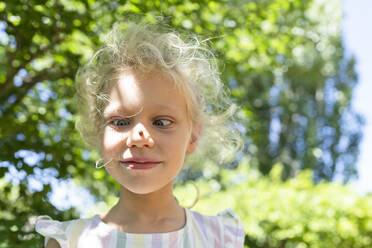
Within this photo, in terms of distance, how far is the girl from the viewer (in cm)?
156

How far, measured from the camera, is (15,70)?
3.00 meters

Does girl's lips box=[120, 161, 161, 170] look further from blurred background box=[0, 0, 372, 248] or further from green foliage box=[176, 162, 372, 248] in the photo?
green foliage box=[176, 162, 372, 248]

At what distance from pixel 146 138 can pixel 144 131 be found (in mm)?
25

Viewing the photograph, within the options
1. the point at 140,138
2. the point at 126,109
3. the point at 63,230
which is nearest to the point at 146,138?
the point at 140,138

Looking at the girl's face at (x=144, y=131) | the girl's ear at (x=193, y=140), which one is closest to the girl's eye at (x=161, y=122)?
the girl's face at (x=144, y=131)

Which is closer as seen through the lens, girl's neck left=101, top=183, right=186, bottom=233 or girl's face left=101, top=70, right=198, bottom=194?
girl's face left=101, top=70, right=198, bottom=194

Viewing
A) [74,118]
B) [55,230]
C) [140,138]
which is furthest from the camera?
[74,118]

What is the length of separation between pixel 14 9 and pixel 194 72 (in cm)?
102

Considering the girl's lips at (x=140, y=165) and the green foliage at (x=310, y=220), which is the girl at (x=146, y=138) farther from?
the green foliage at (x=310, y=220)

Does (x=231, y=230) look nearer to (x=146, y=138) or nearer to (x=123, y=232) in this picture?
(x=123, y=232)

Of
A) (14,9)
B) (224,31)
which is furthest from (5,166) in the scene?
(224,31)

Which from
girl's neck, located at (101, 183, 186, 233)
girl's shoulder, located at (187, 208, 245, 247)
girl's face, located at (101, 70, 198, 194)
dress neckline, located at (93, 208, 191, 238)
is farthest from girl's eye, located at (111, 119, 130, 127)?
girl's shoulder, located at (187, 208, 245, 247)

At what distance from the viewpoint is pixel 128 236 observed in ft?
5.27

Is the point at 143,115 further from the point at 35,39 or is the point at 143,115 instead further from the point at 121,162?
the point at 35,39
